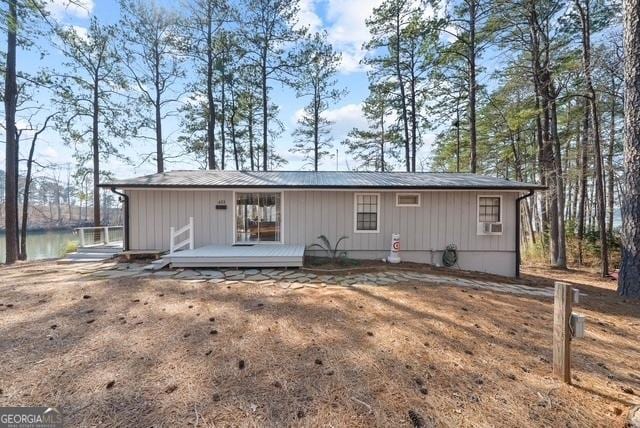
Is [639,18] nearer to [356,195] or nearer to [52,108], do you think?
[356,195]

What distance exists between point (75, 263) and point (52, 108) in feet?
30.7

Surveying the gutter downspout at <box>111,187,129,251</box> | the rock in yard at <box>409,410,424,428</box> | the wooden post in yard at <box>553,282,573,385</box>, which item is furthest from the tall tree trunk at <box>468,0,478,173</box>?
the gutter downspout at <box>111,187,129,251</box>

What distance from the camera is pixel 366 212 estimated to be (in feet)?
25.1

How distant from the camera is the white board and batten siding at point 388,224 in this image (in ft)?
24.7

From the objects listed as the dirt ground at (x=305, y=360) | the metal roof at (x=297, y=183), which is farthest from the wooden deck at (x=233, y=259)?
the metal roof at (x=297, y=183)

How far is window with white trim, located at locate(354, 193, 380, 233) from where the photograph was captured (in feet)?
25.0

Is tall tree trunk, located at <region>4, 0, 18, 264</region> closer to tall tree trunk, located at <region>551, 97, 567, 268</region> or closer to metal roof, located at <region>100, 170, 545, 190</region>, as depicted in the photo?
metal roof, located at <region>100, 170, 545, 190</region>

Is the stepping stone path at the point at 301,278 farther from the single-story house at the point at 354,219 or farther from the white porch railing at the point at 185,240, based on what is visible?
the single-story house at the point at 354,219

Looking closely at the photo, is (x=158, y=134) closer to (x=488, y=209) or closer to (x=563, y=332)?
(x=488, y=209)

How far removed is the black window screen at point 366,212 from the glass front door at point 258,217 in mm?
2195

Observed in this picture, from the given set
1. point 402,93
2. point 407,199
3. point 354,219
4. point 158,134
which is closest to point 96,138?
point 158,134

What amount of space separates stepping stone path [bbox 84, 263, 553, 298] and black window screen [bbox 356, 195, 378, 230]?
1.68m

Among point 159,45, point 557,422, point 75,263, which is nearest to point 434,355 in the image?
point 557,422

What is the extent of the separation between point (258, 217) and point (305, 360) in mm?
5587
